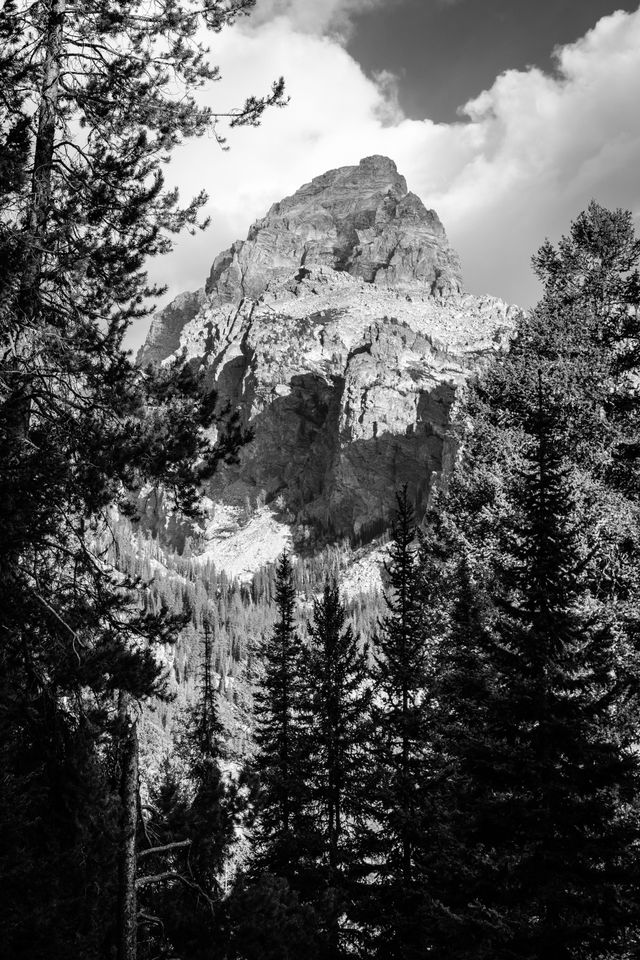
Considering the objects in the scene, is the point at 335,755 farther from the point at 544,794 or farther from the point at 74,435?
the point at 74,435

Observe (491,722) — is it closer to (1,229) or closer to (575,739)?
(575,739)

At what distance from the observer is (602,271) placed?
12562mm

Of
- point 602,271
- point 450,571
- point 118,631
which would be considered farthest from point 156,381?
point 450,571

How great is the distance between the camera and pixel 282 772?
16.2 meters

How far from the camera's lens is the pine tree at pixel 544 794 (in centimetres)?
581

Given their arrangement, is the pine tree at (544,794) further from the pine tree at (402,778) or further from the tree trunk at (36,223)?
the tree trunk at (36,223)

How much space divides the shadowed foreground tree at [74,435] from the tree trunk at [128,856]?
40 millimetres

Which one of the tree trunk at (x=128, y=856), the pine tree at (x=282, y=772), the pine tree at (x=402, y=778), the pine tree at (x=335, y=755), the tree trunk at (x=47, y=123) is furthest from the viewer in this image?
the pine tree at (x=282, y=772)

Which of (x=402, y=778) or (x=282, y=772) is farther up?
(x=282, y=772)

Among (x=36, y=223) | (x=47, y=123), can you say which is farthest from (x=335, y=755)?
(x=47, y=123)

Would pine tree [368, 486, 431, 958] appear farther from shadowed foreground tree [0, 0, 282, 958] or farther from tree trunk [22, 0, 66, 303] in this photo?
tree trunk [22, 0, 66, 303]

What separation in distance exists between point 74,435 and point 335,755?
12.4 meters

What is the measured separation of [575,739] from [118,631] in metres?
4.93

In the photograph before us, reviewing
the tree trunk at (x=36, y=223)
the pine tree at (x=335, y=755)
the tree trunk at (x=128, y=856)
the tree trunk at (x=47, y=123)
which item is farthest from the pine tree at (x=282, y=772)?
the tree trunk at (x=47, y=123)
